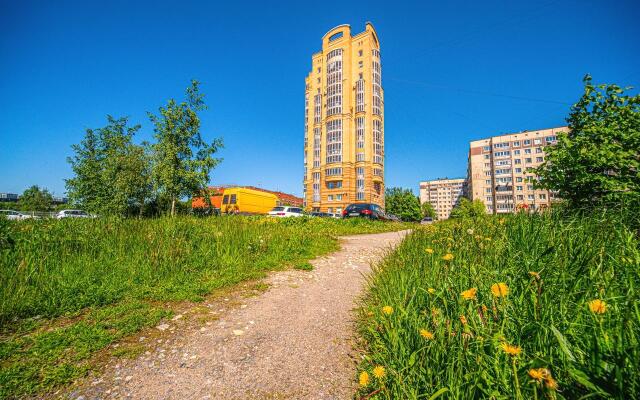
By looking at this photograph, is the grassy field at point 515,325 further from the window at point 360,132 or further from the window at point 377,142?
the window at point 360,132

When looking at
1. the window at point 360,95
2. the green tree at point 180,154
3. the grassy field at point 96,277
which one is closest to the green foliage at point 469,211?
the grassy field at point 96,277

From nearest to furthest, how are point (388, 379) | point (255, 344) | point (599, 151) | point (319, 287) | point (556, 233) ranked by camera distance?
point (388, 379)
point (255, 344)
point (556, 233)
point (319, 287)
point (599, 151)

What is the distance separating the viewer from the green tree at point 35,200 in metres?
54.9

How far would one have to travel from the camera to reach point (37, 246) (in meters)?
4.74

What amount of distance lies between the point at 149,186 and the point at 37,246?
1836 cm

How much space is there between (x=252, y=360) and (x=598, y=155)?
7.45 m

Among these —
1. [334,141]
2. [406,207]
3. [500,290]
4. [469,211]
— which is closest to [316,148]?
[334,141]

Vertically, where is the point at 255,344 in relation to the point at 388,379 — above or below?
below

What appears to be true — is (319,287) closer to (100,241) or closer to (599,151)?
(100,241)

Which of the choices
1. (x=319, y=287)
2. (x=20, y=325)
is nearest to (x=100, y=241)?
(x=20, y=325)

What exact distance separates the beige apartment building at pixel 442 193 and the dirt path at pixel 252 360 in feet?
602

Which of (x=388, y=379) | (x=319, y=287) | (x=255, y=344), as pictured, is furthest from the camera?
(x=319, y=287)

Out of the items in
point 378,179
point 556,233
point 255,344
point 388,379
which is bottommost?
point 255,344

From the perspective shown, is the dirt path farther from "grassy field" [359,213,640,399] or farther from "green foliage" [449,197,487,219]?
"green foliage" [449,197,487,219]
